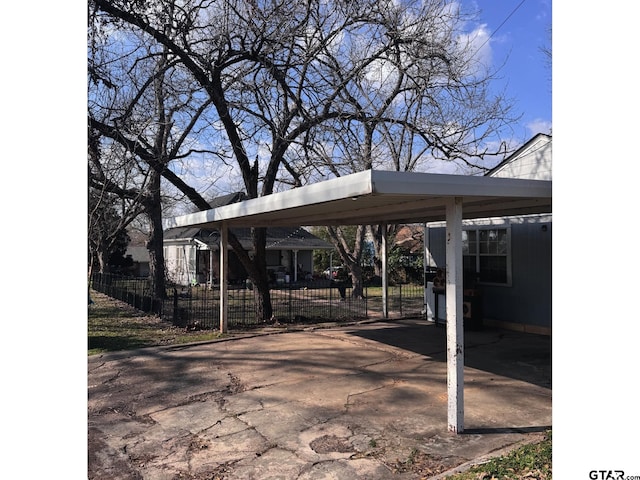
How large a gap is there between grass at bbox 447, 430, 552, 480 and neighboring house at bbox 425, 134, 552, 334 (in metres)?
6.27

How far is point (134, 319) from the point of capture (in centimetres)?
1366

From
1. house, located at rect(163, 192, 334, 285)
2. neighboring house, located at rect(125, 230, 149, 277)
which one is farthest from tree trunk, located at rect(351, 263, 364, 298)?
neighboring house, located at rect(125, 230, 149, 277)

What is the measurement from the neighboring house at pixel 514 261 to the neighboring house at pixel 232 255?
15.7 meters

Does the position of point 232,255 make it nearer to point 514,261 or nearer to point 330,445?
point 514,261

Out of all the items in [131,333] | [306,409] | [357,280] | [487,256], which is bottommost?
[131,333]

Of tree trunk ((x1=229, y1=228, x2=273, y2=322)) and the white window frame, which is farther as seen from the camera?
tree trunk ((x1=229, y1=228, x2=273, y2=322))

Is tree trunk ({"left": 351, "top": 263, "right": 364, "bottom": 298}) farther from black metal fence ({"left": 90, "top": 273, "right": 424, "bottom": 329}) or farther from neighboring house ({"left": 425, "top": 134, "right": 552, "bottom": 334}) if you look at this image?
neighboring house ({"left": 425, "top": 134, "right": 552, "bottom": 334})

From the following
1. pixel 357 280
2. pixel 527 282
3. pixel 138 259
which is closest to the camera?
pixel 527 282

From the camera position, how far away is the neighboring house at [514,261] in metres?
9.69

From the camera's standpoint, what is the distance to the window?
413 inches

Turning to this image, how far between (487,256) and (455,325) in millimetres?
6601

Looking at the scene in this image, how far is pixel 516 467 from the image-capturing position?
372 cm

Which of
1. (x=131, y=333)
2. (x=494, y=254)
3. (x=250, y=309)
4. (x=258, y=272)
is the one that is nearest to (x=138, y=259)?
(x=250, y=309)

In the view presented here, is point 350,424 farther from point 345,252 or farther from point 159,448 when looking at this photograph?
point 345,252
